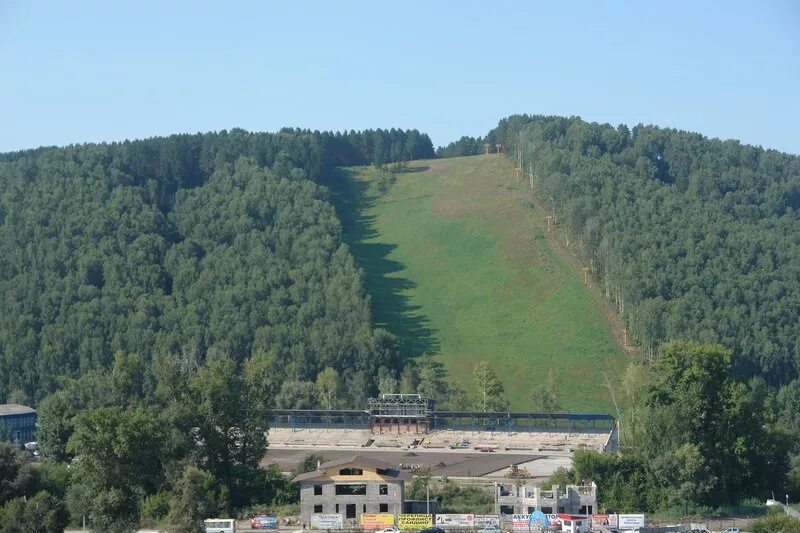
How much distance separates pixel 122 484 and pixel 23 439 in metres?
59.6

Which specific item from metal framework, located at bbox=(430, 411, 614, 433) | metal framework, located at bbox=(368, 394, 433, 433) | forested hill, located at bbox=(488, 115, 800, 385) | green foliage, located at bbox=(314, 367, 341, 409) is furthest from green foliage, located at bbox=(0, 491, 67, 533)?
forested hill, located at bbox=(488, 115, 800, 385)

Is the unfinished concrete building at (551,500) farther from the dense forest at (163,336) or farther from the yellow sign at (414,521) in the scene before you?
the dense forest at (163,336)

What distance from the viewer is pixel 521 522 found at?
69125 millimetres

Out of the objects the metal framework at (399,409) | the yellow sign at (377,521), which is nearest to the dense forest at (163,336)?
the yellow sign at (377,521)

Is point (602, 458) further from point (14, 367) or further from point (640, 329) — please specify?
point (14, 367)

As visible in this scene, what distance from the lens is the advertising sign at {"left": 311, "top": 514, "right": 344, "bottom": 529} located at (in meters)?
71.8

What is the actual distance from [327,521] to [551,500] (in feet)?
38.5

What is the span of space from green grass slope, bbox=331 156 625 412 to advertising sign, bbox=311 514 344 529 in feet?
211

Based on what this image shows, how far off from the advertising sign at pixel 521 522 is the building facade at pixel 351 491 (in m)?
6.76

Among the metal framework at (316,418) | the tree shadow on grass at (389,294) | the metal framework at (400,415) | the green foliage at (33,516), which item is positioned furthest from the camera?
the tree shadow on grass at (389,294)

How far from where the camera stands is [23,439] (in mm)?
129875

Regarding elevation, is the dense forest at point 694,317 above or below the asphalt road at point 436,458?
above

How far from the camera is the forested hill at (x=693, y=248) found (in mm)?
142125

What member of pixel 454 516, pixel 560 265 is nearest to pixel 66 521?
pixel 454 516
